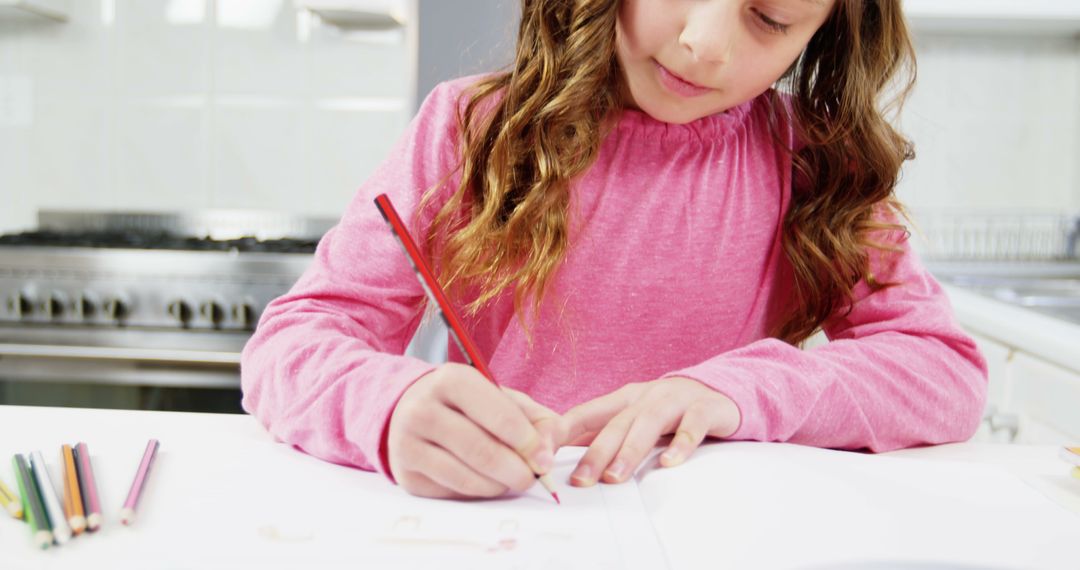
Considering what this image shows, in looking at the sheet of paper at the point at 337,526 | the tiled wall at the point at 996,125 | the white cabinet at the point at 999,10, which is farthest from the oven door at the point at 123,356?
the tiled wall at the point at 996,125

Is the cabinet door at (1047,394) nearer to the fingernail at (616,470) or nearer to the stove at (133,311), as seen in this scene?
the fingernail at (616,470)

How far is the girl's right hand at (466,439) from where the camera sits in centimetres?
48

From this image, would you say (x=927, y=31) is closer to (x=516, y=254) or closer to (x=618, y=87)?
(x=618, y=87)

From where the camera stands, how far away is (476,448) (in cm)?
48

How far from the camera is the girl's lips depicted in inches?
28.7

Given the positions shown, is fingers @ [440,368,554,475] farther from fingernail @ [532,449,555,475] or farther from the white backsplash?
the white backsplash

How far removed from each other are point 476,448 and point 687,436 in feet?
0.53

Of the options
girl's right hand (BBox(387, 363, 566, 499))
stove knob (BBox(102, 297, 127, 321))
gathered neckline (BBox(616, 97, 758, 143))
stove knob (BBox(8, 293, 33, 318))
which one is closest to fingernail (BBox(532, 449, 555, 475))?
girl's right hand (BBox(387, 363, 566, 499))

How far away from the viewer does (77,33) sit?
2.10 meters

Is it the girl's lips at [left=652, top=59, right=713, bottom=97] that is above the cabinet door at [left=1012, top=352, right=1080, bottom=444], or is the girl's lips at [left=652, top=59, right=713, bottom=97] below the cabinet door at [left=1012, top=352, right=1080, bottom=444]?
above

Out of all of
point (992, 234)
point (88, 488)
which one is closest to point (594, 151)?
point (88, 488)

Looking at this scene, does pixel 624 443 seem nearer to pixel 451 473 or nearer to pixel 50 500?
pixel 451 473

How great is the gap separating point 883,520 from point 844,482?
5 centimetres

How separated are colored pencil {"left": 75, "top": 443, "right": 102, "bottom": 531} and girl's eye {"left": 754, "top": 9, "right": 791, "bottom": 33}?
0.58 metres
